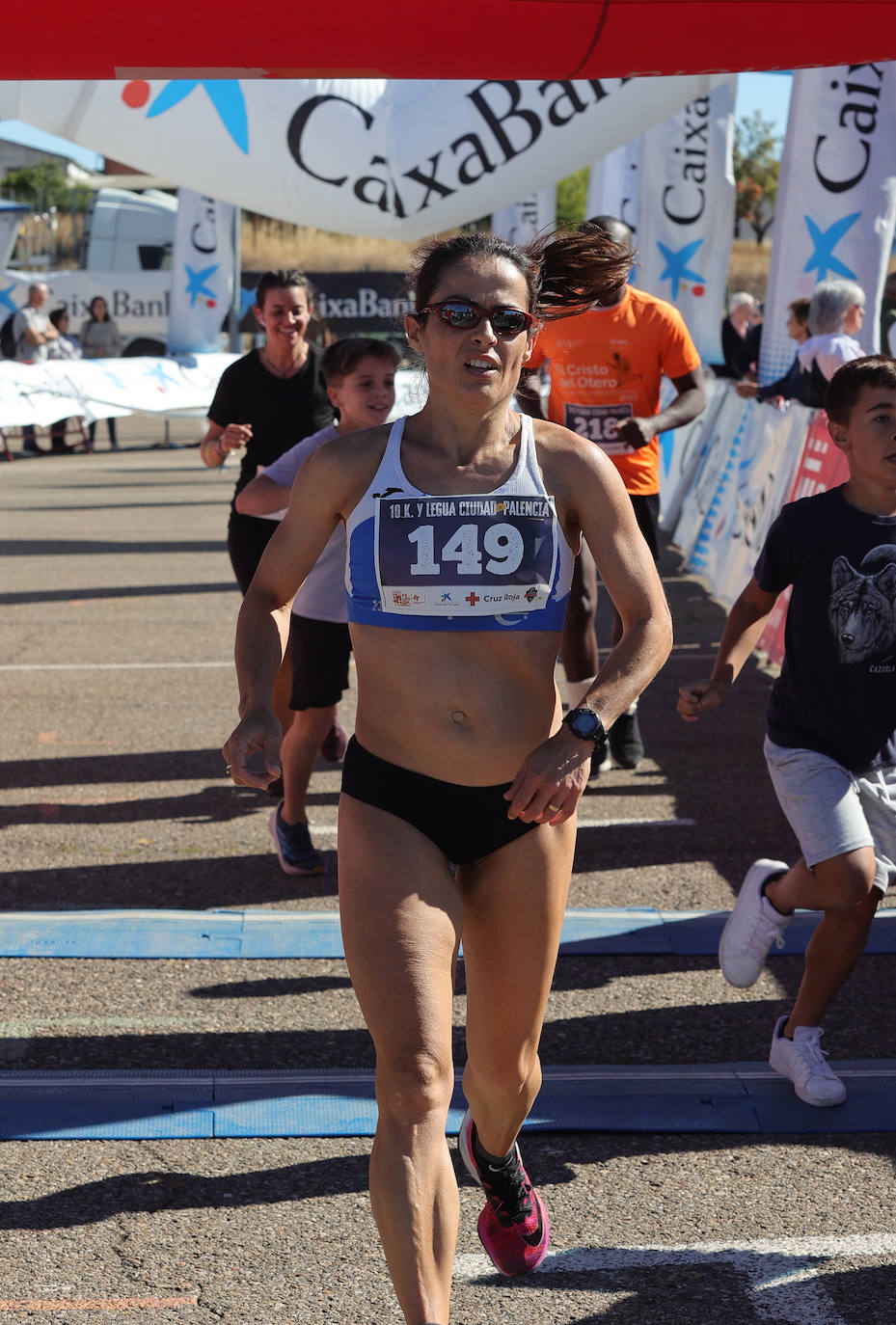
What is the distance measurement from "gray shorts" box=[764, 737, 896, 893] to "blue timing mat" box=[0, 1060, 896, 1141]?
0.61m

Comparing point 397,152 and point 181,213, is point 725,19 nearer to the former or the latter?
point 397,152

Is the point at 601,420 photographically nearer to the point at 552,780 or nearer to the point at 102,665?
the point at 102,665

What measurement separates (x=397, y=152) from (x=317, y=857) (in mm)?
3849

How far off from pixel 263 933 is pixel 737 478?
7.10m

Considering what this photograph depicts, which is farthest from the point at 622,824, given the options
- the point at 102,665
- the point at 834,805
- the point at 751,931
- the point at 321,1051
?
the point at 102,665

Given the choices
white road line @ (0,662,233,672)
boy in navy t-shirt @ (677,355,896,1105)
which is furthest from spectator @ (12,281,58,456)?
boy in navy t-shirt @ (677,355,896,1105)

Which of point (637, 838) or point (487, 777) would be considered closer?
point (487, 777)

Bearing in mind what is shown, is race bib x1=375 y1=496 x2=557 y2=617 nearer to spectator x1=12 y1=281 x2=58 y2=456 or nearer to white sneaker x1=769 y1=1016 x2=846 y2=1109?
white sneaker x1=769 y1=1016 x2=846 y2=1109

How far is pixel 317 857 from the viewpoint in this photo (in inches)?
237

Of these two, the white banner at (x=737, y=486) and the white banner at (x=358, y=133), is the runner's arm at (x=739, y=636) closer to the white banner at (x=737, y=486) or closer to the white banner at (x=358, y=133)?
the white banner at (x=358, y=133)

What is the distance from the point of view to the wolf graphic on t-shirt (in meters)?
4.12

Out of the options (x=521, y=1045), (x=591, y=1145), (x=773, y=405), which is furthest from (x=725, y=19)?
(x=773, y=405)

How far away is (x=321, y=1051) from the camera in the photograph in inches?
176

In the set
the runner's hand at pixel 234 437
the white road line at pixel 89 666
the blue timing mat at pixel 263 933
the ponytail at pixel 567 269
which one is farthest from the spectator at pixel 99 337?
the ponytail at pixel 567 269
